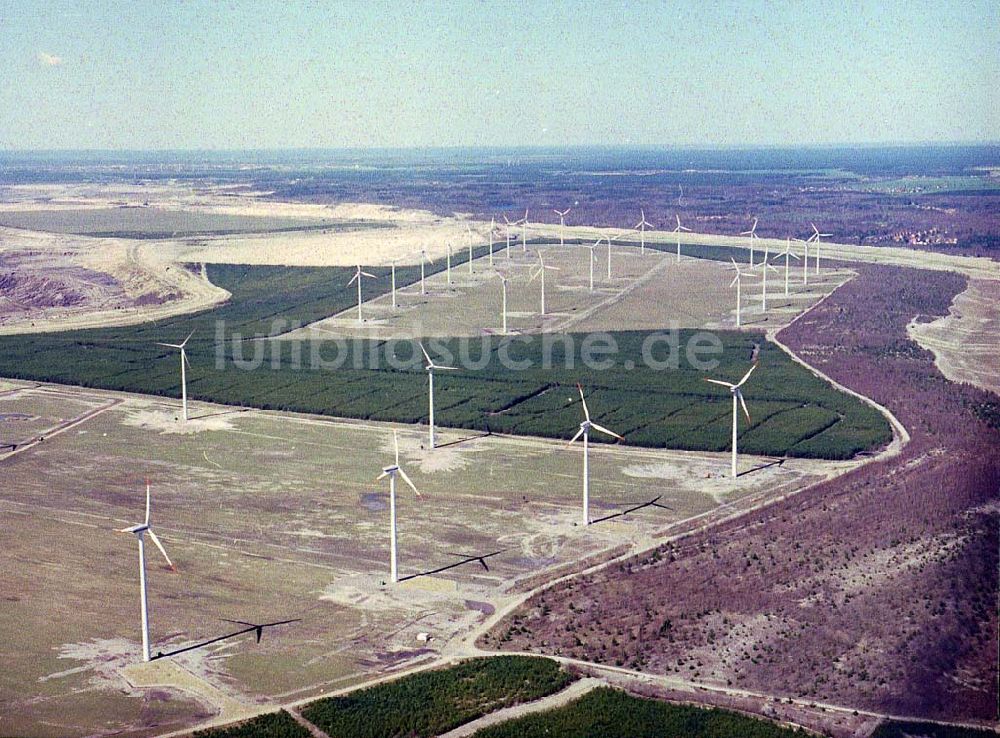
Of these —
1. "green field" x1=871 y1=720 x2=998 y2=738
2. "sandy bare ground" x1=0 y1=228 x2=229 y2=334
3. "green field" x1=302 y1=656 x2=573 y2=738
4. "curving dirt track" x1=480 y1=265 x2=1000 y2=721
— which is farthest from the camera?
"sandy bare ground" x1=0 y1=228 x2=229 y2=334

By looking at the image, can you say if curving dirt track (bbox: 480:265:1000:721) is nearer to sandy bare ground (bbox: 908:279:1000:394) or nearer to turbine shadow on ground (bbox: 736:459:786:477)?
turbine shadow on ground (bbox: 736:459:786:477)

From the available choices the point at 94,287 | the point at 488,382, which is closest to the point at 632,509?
the point at 488,382

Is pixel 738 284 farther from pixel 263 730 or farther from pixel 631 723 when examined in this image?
pixel 263 730

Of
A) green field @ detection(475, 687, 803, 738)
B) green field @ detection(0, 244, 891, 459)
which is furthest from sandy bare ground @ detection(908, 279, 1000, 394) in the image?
green field @ detection(475, 687, 803, 738)

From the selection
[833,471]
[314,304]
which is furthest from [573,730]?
[314,304]

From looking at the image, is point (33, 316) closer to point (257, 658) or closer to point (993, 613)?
point (257, 658)

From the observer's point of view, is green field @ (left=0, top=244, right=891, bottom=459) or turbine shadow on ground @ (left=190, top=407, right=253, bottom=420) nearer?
Answer: green field @ (left=0, top=244, right=891, bottom=459)
